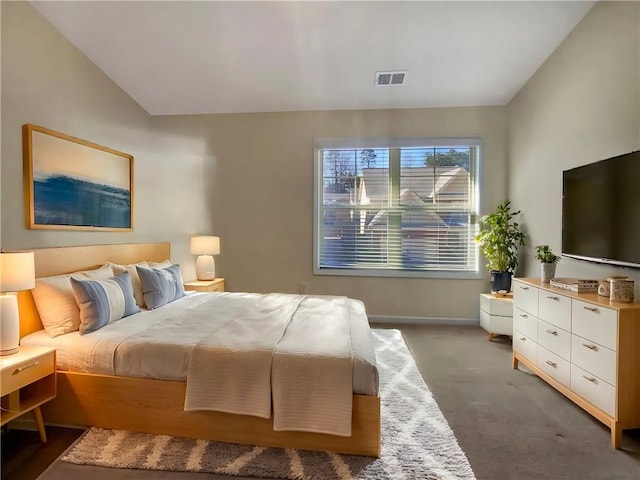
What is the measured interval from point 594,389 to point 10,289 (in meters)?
3.57

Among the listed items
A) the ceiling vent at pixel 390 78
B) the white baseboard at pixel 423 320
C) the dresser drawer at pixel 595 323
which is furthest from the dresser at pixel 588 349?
the ceiling vent at pixel 390 78

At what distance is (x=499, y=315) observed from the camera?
11.9 feet

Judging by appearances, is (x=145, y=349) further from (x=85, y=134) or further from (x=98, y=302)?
(x=85, y=134)

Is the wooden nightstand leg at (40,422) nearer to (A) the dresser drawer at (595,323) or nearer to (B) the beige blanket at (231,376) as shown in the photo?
(B) the beige blanket at (231,376)

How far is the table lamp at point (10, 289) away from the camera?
1.88 m

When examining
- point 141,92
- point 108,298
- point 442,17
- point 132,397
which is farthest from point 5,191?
point 442,17

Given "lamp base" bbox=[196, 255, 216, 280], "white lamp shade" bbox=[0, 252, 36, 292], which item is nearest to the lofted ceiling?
"lamp base" bbox=[196, 255, 216, 280]

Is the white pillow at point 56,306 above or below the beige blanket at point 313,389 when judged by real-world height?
above

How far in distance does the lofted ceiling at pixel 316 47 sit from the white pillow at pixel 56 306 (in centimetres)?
223

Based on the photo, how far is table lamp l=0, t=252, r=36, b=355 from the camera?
188cm

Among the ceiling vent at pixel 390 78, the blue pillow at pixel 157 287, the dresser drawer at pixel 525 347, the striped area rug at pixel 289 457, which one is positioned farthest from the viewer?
the ceiling vent at pixel 390 78

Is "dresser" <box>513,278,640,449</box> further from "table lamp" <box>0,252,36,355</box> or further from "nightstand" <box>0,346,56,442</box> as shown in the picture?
"table lamp" <box>0,252,36,355</box>

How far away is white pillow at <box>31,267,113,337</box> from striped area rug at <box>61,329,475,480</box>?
751mm

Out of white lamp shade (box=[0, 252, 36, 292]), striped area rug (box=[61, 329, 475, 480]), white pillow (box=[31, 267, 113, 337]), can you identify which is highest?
white lamp shade (box=[0, 252, 36, 292])
